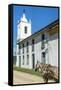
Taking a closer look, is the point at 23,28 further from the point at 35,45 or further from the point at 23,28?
the point at 35,45

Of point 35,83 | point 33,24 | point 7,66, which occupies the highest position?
point 33,24

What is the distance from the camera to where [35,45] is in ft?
7.42

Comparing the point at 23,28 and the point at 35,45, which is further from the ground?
the point at 23,28

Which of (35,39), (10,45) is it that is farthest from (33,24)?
(10,45)

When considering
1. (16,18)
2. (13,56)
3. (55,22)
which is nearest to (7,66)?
(13,56)

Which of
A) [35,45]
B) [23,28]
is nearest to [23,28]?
[23,28]

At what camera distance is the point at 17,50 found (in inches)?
86.8

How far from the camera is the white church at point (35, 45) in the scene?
222 centimetres

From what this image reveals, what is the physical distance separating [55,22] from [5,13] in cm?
43

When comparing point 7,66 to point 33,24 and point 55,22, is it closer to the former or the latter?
point 33,24

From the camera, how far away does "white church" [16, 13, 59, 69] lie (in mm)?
2219

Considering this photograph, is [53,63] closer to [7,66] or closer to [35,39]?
[35,39]

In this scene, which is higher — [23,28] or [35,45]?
[23,28]

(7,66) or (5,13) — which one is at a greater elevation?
(5,13)
